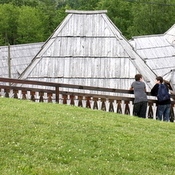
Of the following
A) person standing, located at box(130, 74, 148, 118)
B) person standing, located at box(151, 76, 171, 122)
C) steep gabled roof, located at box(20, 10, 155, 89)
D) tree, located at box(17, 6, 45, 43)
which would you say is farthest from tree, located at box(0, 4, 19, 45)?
person standing, located at box(130, 74, 148, 118)

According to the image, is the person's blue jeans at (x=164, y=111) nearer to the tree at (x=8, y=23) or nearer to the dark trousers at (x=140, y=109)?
the dark trousers at (x=140, y=109)

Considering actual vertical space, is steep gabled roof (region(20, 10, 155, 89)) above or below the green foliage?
below

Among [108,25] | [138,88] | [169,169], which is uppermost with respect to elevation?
[108,25]

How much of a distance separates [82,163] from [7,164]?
1.45 m

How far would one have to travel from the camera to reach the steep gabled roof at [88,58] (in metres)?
22.8

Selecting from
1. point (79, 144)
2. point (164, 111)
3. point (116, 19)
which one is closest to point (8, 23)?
point (116, 19)

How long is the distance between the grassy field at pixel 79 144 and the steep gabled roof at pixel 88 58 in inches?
408

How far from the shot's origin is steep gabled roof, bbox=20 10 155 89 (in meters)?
22.8

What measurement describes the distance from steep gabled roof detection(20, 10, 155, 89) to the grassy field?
1037cm

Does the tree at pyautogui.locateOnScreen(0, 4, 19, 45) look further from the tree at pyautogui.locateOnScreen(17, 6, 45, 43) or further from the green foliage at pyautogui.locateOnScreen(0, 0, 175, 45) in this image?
the tree at pyautogui.locateOnScreen(17, 6, 45, 43)

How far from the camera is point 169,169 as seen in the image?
7906mm

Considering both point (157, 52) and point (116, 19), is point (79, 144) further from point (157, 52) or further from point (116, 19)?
point (116, 19)

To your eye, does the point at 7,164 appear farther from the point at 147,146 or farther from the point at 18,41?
the point at 18,41

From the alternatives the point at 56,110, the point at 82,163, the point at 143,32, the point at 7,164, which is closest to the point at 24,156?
the point at 7,164
